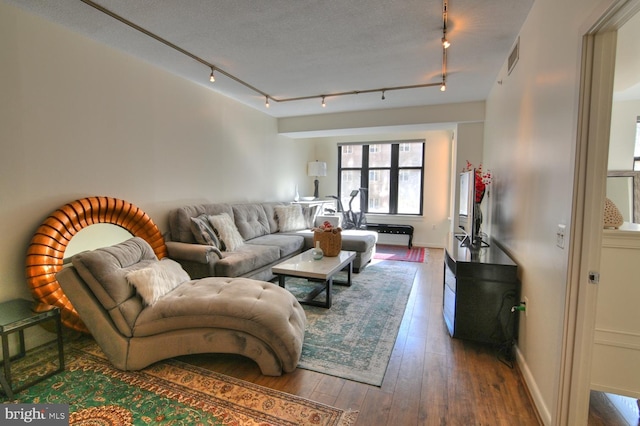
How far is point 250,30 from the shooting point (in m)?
2.50

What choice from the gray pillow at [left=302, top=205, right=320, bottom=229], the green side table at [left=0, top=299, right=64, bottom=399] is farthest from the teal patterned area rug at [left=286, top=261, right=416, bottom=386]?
the green side table at [left=0, top=299, right=64, bottom=399]

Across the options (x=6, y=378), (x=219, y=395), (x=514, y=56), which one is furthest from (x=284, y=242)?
(x=514, y=56)

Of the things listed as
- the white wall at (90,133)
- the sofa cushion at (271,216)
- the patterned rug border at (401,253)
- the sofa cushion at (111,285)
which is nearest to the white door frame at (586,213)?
the sofa cushion at (111,285)

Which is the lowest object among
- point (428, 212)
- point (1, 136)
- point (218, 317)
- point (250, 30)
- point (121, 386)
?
point (121, 386)

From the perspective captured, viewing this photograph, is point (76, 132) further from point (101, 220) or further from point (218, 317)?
point (218, 317)

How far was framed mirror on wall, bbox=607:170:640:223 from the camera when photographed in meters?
2.79

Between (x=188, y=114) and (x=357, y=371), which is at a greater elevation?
(x=188, y=114)

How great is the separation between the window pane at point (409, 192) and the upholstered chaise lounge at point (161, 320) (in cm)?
523

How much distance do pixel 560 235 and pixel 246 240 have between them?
354 cm

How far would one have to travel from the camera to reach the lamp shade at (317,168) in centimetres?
676

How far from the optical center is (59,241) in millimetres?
2404

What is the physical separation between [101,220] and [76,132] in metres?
0.79

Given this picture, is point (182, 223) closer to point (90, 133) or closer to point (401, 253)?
point (90, 133)

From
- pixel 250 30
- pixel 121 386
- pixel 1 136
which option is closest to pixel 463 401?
pixel 121 386
